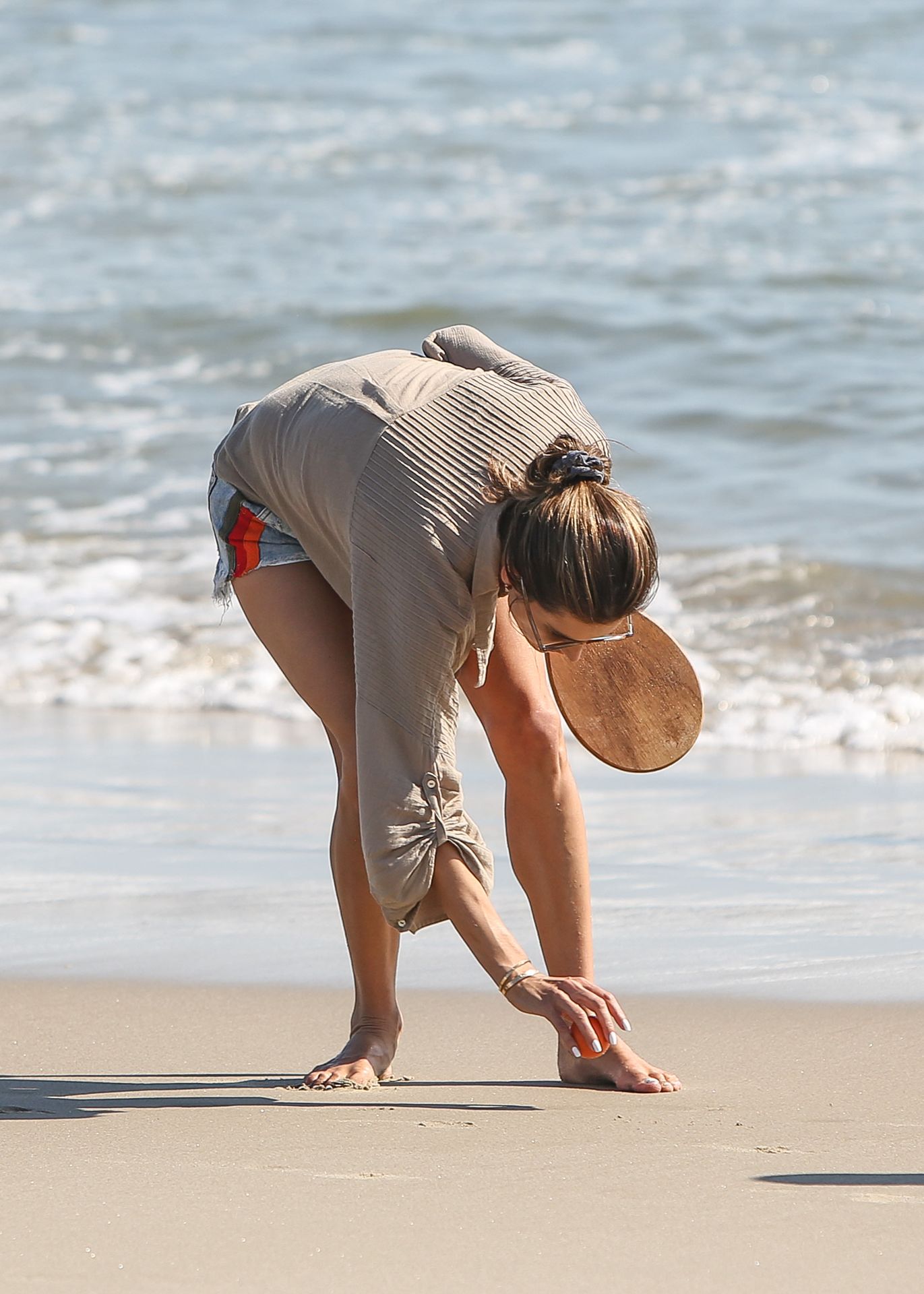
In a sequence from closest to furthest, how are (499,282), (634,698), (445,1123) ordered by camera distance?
(445,1123), (634,698), (499,282)

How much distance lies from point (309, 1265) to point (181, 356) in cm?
961

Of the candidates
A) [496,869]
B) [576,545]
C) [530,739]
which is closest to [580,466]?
[576,545]

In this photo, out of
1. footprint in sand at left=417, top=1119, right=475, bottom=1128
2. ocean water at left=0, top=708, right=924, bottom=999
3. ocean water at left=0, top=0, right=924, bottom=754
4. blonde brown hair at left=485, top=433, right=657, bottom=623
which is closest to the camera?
blonde brown hair at left=485, top=433, right=657, bottom=623

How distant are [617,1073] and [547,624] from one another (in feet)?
2.67

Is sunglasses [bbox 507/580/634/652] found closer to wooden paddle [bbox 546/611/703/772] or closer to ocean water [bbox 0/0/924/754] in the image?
wooden paddle [bbox 546/611/703/772]

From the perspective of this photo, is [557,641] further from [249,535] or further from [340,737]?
[249,535]

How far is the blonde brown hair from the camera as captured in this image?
7.75ft

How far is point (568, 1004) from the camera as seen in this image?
7.96 ft

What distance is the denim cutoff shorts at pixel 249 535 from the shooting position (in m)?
2.87

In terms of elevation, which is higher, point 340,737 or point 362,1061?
point 340,737

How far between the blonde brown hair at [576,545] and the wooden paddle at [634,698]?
0.50 meters

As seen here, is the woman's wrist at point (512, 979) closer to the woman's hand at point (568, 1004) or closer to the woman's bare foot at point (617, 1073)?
the woman's hand at point (568, 1004)

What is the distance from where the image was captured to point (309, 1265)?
80.0 inches

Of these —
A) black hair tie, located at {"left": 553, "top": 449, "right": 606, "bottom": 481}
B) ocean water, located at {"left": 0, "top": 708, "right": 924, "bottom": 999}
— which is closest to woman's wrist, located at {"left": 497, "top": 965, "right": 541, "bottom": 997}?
black hair tie, located at {"left": 553, "top": 449, "right": 606, "bottom": 481}
